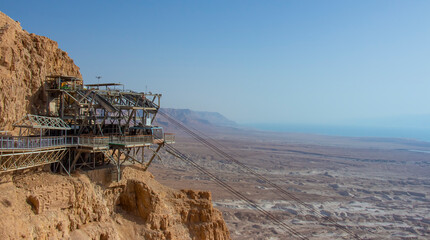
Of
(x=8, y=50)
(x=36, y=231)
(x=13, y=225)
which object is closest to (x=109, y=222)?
(x=36, y=231)

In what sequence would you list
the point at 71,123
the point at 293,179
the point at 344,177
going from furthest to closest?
the point at 344,177 < the point at 293,179 < the point at 71,123


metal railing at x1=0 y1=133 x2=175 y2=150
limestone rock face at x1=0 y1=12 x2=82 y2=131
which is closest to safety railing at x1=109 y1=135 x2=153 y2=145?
metal railing at x1=0 y1=133 x2=175 y2=150

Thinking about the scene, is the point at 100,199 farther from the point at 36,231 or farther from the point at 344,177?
the point at 344,177

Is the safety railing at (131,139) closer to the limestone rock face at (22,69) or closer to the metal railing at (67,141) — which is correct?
the metal railing at (67,141)

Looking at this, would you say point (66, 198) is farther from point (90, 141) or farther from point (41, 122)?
point (41, 122)

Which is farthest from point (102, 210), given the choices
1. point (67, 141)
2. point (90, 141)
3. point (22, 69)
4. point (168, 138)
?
point (22, 69)
